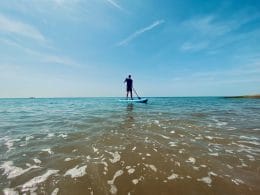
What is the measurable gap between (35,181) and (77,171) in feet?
2.60

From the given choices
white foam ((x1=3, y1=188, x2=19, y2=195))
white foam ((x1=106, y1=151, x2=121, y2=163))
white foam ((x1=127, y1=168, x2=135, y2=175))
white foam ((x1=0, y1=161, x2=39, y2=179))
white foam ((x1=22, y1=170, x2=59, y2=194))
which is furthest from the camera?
white foam ((x1=106, y1=151, x2=121, y2=163))

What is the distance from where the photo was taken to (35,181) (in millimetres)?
3129

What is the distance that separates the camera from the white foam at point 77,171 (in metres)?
3.37

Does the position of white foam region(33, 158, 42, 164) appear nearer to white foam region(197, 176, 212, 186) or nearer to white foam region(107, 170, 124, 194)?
white foam region(107, 170, 124, 194)

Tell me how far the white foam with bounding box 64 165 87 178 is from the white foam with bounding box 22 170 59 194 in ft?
0.96

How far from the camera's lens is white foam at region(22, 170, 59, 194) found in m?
2.91

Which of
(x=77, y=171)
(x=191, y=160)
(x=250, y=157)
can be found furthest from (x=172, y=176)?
(x=250, y=157)

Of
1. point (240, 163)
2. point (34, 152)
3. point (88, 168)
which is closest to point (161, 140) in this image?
point (240, 163)

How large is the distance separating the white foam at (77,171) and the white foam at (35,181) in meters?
0.29

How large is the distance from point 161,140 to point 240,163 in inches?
94.1

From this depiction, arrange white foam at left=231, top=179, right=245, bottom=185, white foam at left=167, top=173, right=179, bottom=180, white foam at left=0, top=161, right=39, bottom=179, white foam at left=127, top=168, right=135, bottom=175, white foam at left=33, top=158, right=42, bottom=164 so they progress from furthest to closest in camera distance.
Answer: white foam at left=33, top=158, right=42, bottom=164 → white foam at left=127, top=168, right=135, bottom=175 → white foam at left=0, top=161, right=39, bottom=179 → white foam at left=167, top=173, right=179, bottom=180 → white foam at left=231, top=179, right=245, bottom=185

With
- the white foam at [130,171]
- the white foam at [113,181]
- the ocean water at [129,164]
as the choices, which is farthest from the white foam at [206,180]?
the white foam at [113,181]

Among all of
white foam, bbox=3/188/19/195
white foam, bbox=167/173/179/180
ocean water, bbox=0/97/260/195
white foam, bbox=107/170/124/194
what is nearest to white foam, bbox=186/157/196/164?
ocean water, bbox=0/97/260/195

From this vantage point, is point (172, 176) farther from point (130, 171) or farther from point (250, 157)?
point (250, 157)
